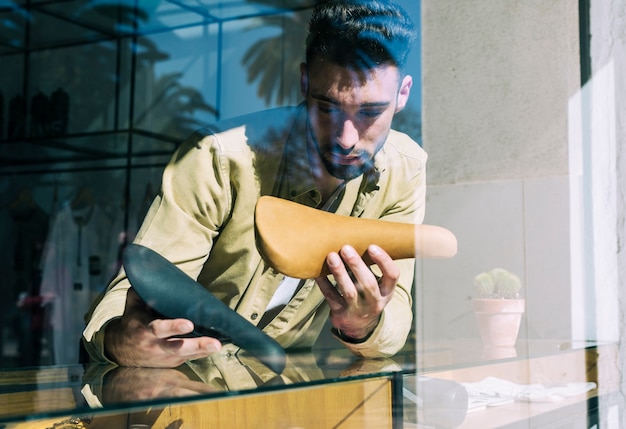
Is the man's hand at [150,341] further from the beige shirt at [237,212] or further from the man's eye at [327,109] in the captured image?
the man's eye at [327,109]

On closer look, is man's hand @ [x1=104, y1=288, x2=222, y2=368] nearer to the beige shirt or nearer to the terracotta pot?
the beige shirt

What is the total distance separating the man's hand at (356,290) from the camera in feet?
3.03

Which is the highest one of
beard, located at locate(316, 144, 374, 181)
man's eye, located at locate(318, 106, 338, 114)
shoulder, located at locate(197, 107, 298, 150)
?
man's eye, located at locate(318, 106, 338, 114)

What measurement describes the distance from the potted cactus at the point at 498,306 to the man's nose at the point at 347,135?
1.19 feet

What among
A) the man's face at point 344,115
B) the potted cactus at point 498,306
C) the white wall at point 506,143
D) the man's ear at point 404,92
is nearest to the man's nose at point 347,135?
the man's face at point 344,115

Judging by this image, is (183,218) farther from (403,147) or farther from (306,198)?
(403,147)

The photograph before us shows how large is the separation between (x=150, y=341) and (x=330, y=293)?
244 millimetres

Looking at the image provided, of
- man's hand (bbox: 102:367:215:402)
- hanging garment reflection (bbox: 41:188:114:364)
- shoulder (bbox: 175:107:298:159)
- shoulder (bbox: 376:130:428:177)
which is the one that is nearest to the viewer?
man's hand (bbox: 102:367:215:402)

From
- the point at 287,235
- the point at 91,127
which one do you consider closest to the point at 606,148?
the point at 287,235

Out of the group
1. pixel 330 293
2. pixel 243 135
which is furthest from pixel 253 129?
pixel 330 293

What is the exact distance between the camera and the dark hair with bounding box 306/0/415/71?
0.96 m

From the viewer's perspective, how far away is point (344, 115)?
0.95 m

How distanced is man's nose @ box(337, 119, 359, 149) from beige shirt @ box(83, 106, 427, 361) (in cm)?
5

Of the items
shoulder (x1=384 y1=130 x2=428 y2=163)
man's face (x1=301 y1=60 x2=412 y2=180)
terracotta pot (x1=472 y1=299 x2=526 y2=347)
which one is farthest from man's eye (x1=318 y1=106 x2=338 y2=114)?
terracotta pot (x1=472 y1=299 x2=526 y2=347)
